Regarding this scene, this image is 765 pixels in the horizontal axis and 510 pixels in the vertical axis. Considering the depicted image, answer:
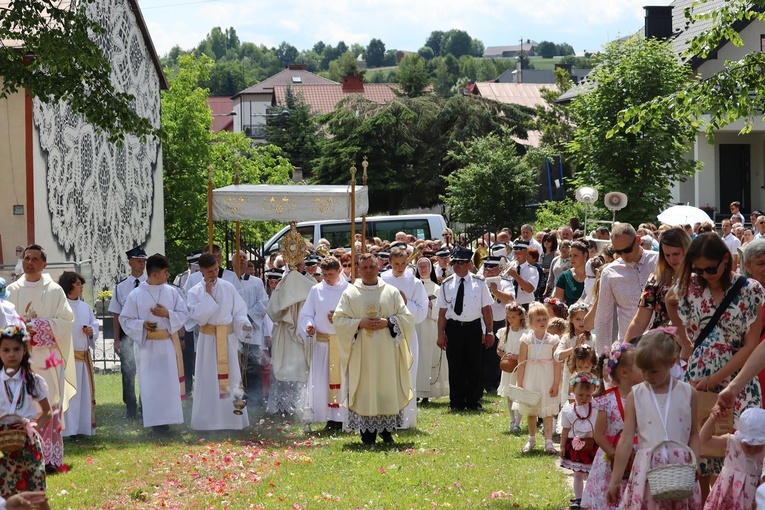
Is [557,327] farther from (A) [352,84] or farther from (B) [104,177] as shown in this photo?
(A) [352,84]

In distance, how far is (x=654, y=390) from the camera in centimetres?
655

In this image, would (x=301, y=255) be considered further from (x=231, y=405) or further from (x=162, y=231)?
(x=162, y=231)

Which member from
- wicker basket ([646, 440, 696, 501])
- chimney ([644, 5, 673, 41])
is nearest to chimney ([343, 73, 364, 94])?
chimney ([644, 5, 673, 41])

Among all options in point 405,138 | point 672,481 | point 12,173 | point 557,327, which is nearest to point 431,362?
point 557,327

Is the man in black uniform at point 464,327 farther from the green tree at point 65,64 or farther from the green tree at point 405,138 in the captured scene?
the green tree at point 405,138

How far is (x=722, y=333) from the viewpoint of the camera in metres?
7.10

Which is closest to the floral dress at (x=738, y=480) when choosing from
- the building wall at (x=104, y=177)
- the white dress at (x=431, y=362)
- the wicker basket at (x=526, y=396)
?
the wicker basket at (x=526, y=396)

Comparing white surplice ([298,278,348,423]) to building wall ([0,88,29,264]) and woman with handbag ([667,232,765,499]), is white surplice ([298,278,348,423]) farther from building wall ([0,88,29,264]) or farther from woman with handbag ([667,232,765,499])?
building wall ([0,88,29,264])

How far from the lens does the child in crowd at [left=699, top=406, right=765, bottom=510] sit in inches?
230

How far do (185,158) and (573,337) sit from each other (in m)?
32.0

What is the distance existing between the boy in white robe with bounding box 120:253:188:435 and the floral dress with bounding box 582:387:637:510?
6.70 m

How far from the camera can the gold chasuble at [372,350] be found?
38.6 feet

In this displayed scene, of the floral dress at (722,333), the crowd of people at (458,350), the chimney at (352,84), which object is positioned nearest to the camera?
the crowd of people at (458,350)

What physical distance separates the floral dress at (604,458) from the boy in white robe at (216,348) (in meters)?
6.39
